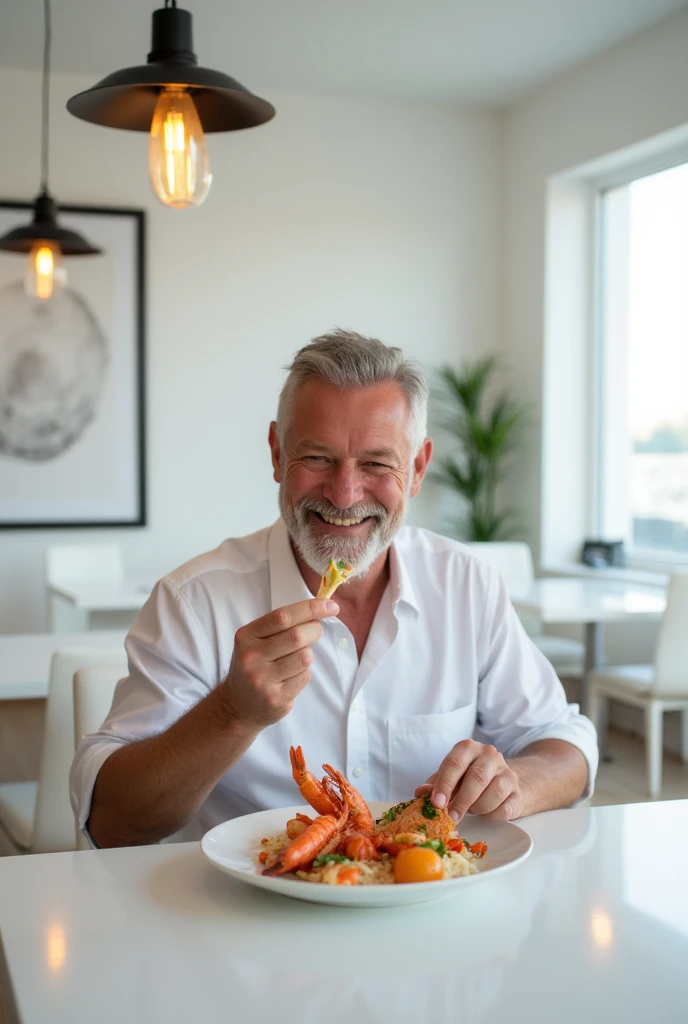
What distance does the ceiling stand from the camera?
4707mm

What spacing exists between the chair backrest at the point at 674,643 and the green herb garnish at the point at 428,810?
288 cm

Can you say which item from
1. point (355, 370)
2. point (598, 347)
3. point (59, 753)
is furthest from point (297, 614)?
point (598, 347)

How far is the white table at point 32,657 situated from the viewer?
94.3 inches

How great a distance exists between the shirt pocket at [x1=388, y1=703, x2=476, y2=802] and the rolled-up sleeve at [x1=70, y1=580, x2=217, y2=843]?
289 mm

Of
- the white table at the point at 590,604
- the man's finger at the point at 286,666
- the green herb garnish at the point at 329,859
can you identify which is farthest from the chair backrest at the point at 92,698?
the white table at the point at 590,604

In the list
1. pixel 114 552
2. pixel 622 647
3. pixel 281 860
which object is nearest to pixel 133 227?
pixel 114 552

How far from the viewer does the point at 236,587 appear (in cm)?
164

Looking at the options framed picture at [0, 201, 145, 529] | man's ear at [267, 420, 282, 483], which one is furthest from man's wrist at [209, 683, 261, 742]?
framed picture at [0, 201, 145, 529]

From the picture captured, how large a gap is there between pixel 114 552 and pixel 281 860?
13.7ft

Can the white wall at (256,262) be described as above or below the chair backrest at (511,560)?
above

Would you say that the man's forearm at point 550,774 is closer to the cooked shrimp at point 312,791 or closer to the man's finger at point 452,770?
the man's finger at point 452,770

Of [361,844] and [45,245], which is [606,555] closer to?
A: [45,245]

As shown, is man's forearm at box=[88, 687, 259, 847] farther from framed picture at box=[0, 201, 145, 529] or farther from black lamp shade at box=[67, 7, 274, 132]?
framed picture at box=[0, 201, 145, 529]

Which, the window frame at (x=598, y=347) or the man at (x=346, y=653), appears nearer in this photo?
the man at (x=346, y=653)
